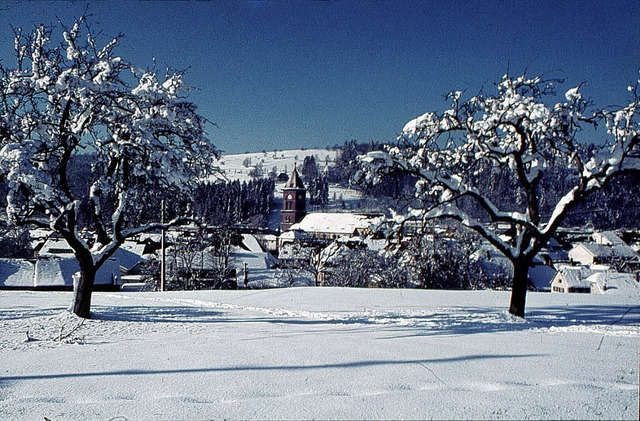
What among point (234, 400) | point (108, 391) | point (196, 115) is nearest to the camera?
point (234, 400)

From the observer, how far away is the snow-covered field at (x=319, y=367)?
150 inches

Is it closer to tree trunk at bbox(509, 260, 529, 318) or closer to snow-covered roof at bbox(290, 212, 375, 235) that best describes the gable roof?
snow-covered roof at bbox(290, 212, 375, 235)

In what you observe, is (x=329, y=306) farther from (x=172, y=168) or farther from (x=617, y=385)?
(x=617, y=385)

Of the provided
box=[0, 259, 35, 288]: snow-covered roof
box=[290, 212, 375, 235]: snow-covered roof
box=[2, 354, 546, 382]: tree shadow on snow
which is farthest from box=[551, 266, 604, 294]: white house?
box=[290, 212, 375, 235]: snow-covered roof

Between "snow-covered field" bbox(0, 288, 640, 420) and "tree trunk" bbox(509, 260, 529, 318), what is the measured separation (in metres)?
0.36

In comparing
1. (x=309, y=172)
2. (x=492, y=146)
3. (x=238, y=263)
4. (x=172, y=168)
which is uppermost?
(x=309, y=172)

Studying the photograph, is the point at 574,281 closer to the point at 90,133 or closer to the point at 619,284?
the point at 619,284

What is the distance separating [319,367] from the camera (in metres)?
5.35

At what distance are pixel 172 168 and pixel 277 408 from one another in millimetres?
7258

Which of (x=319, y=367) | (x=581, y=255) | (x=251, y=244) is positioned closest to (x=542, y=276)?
(x=251, y=244)

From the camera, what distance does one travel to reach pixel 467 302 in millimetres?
15258

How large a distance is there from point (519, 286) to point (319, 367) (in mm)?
7761

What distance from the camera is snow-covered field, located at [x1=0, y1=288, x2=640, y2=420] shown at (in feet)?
12.5

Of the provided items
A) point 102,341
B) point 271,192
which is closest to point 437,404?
point 102,341
